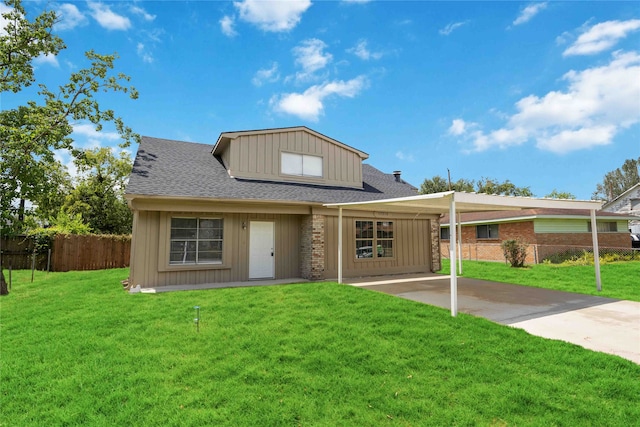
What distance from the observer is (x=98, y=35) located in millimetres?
14297

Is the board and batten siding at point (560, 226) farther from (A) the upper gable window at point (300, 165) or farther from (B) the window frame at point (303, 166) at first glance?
(A) the upper gable window at point (300, 165)

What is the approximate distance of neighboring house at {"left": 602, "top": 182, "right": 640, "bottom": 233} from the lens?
1163 inches

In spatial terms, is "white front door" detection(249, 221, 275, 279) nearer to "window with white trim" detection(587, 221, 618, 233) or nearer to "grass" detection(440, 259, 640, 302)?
"grass" detection(440, 259, 640, 302)

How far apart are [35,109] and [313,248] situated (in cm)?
1367

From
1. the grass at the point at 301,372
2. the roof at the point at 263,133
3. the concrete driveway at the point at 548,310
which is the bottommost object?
the grass at the point at 301,372

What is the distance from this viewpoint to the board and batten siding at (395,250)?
452 inches

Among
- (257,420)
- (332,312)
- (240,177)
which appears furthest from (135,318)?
(240,177)

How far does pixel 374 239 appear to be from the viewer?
41.0 feet

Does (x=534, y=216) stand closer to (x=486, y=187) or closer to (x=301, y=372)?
(x=301, y=372)

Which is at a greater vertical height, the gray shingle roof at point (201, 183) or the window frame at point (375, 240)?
the gray shingle roof at point (201, 183)

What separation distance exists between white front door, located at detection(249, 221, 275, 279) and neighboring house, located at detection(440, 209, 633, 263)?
14711 mm

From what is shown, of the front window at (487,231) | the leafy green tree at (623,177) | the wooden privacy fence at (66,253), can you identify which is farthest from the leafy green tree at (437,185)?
the leafy green tree at (623,177)

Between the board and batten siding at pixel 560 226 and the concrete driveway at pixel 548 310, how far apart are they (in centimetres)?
982

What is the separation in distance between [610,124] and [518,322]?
2491 centimetres
